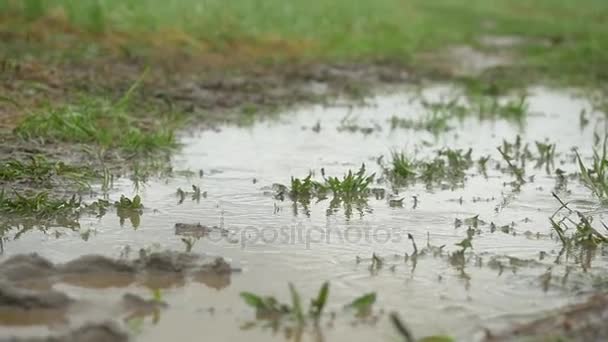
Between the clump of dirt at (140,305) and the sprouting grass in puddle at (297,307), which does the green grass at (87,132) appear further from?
the sprouting grass in puddle at (297,307)

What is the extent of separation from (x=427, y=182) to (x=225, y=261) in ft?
7.64

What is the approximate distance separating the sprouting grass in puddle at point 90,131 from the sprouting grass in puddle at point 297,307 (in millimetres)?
3323

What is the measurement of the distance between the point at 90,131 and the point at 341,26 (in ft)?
30.5

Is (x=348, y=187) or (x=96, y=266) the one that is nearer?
(x=96, y=266)

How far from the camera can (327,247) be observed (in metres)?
4.50

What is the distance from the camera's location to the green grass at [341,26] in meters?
11.9

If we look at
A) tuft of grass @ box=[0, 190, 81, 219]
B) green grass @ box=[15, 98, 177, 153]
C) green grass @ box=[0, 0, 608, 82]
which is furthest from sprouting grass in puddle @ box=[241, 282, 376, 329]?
green grass @ box=[0, 0, 608, 82]

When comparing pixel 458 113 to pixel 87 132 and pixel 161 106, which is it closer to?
pixel 161 106

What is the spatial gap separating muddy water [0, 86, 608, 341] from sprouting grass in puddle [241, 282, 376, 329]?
0.16ft

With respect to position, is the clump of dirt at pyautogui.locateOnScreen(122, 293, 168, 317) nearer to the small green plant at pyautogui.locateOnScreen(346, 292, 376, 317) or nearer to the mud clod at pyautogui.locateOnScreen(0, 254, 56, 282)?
the mud clod at pyautogui.locateOnScreen(0, 254, 56, 282)

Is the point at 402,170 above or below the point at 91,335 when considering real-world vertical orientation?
above

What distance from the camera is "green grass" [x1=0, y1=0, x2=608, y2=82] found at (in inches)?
468

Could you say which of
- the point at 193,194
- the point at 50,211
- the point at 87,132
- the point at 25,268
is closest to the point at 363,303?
the point at 25,268

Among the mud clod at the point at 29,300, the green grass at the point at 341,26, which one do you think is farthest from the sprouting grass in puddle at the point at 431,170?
the green grass at the point at 341,26
